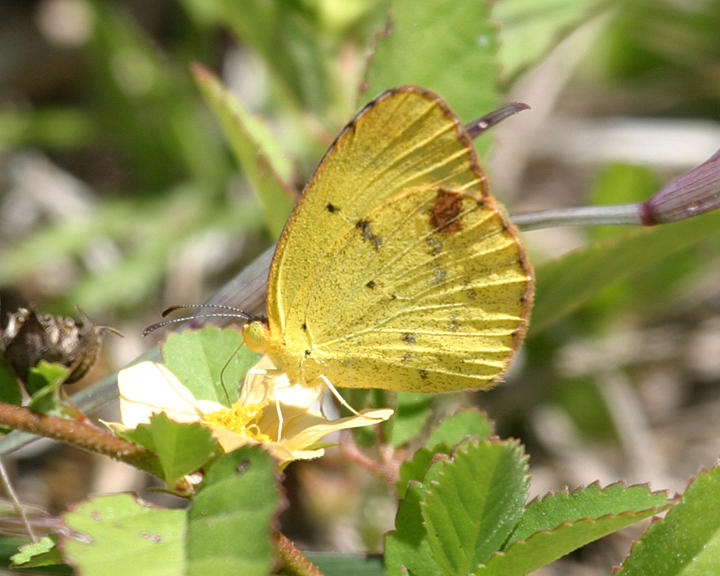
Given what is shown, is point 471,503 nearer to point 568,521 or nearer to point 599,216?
point 568,521

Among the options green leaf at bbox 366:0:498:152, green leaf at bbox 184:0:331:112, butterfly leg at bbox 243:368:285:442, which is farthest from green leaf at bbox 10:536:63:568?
green leaf at bbox 184:0:331:112

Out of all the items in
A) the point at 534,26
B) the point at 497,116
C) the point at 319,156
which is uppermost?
the point at 534,26

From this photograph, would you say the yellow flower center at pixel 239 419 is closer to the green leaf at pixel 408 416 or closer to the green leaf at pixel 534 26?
the green leaf at pixel 408 416

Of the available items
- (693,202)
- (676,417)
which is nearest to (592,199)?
(676,417)

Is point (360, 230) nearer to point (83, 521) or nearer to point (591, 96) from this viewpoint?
point (83, 521)

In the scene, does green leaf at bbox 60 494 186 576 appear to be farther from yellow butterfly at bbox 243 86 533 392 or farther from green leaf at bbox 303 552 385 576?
yellow butterfly at bbox 243 86 533 392

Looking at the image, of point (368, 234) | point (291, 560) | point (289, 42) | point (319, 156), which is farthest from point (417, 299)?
point (289, 42)
